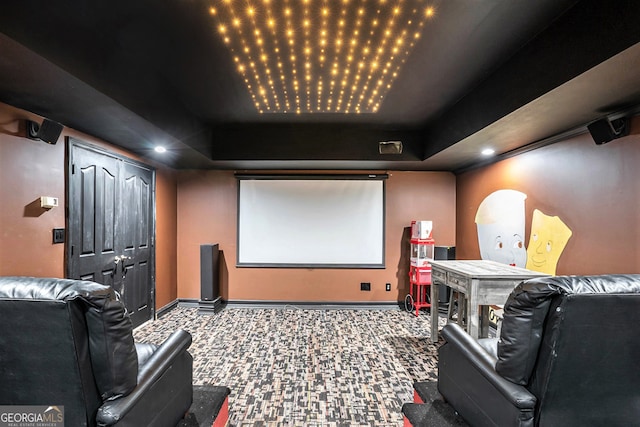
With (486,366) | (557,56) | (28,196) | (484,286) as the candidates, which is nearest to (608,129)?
(557,56)

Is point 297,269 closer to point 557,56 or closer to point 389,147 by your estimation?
point 389,147

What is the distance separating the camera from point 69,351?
3.59 ft

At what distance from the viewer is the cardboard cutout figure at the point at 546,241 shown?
273 centimetres

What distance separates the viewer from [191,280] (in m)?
4.70

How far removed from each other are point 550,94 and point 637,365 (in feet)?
5.02

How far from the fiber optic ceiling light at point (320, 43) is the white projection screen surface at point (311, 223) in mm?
1917

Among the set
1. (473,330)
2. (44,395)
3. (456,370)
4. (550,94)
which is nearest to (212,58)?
(44,395)

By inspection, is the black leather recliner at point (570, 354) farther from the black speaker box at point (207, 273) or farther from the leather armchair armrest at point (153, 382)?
the black speaker box at point (207, 273)

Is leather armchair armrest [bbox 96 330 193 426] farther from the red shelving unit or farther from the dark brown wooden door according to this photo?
the red shelving unit

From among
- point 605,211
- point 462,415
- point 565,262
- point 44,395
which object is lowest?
point 462,415

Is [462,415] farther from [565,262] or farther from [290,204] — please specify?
[290,204]

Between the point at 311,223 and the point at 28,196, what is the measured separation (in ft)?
10.5

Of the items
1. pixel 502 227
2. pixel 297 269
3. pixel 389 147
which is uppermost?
pixel 389 147

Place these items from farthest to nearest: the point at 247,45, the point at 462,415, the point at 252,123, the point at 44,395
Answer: the point at 252,123, the point at 247,45, the point at 462,415, the point at 44,395
